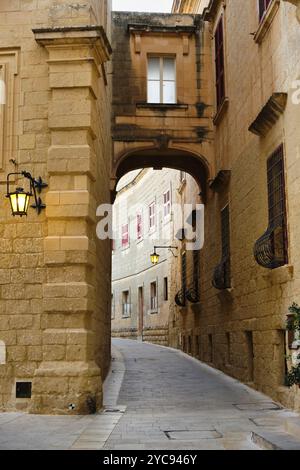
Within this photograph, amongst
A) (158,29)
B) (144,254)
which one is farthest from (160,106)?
(144,254)

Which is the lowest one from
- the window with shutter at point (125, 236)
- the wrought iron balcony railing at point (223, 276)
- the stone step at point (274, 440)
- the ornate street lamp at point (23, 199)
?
the stone step at point (274, 440)

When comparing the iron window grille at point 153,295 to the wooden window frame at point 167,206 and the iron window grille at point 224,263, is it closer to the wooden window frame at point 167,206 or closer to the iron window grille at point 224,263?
the wooden window frame at point 167,206

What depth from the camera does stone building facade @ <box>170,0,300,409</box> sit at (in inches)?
353

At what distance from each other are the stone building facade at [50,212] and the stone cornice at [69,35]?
0.6 inches

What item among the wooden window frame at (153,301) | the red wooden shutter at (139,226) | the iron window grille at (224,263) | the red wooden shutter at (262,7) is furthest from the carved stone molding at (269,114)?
the red wooden shutter at (139,226)

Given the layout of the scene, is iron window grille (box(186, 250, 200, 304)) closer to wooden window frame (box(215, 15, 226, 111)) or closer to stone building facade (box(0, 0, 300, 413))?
wooden window frame (box(215, 15, 226, 111))

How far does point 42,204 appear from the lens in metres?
9.03

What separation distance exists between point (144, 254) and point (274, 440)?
77.6 feet

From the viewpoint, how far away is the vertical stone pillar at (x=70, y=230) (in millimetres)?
8539

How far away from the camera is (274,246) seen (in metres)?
9.33

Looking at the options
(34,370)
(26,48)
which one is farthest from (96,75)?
(34,370)

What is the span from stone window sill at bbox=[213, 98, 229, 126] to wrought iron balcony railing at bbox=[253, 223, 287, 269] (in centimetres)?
475

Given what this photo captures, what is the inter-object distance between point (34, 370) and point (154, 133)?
7871mm
